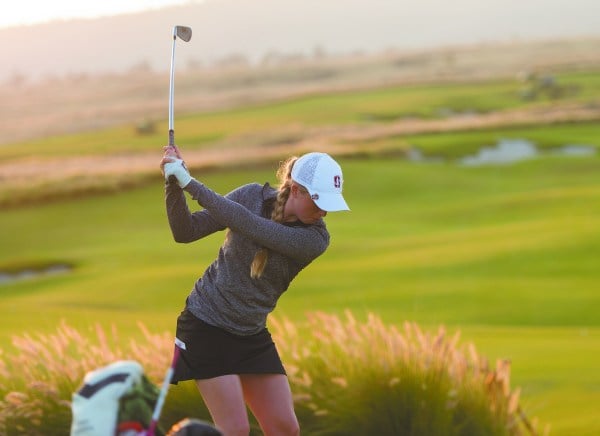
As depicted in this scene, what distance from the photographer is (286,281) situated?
18.7ft

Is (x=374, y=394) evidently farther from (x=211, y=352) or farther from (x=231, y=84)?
(x=231, y=84)

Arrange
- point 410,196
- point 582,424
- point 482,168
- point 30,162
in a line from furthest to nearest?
point 30,162
point 482,168
point 410,196
point 582,424

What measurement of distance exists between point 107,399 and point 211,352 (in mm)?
1888

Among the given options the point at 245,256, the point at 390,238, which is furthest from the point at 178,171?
the point at 390,238

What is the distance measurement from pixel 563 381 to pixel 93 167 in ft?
110

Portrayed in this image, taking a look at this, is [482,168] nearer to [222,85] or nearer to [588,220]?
[588,220]

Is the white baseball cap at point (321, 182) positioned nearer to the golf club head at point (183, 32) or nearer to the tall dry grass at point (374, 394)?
the golf club head at point (183, 32)

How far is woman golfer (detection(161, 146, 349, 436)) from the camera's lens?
215 inches

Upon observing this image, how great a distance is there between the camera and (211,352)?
5.62 m

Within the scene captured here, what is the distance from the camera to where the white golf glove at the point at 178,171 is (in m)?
4.95

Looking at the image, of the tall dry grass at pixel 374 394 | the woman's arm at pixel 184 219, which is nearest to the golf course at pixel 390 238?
the tall dry grass at pixel 374 394

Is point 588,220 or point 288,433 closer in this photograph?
point 288,433

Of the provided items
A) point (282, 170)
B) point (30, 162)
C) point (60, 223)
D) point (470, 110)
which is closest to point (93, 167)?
point (30, 162)

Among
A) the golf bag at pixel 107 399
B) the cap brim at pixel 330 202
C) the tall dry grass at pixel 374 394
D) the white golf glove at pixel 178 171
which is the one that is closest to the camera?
the golf bag at pixel 107 399
